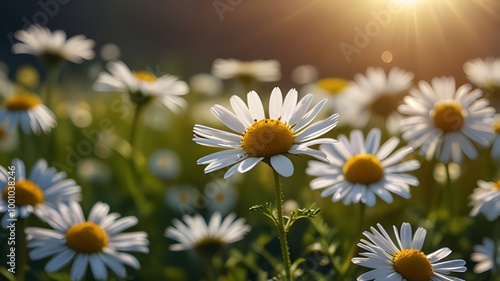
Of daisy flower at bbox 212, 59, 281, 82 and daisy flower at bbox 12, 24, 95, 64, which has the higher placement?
daisy flower at bbox 212, 59, 281, 82

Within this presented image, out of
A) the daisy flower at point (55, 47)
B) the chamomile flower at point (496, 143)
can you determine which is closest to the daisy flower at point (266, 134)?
the chamomile flower at point (496, 143)

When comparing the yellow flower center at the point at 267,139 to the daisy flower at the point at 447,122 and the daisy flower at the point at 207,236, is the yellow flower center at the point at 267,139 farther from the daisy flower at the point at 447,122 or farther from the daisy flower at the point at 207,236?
the daisy flower at the point at 447,122

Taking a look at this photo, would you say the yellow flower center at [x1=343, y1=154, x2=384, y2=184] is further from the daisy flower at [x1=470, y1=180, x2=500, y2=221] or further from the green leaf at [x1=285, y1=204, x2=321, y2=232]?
the green leaf at [x1=285, y1=204, x2=321, y2=232]

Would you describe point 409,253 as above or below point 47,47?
below

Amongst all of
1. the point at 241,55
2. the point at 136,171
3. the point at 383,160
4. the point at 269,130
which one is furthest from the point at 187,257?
the point at 241,55

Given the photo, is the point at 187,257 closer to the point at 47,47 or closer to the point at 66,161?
the point at 66,161

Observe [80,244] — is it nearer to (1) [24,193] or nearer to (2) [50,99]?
(1) [24,193]

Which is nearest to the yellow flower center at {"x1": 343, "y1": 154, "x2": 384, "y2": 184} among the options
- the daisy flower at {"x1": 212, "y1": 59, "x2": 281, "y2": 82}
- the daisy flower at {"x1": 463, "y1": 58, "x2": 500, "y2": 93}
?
the daisy flower at {"x1": 463, "y1": 58, "x2": 500, "y2": 93}
